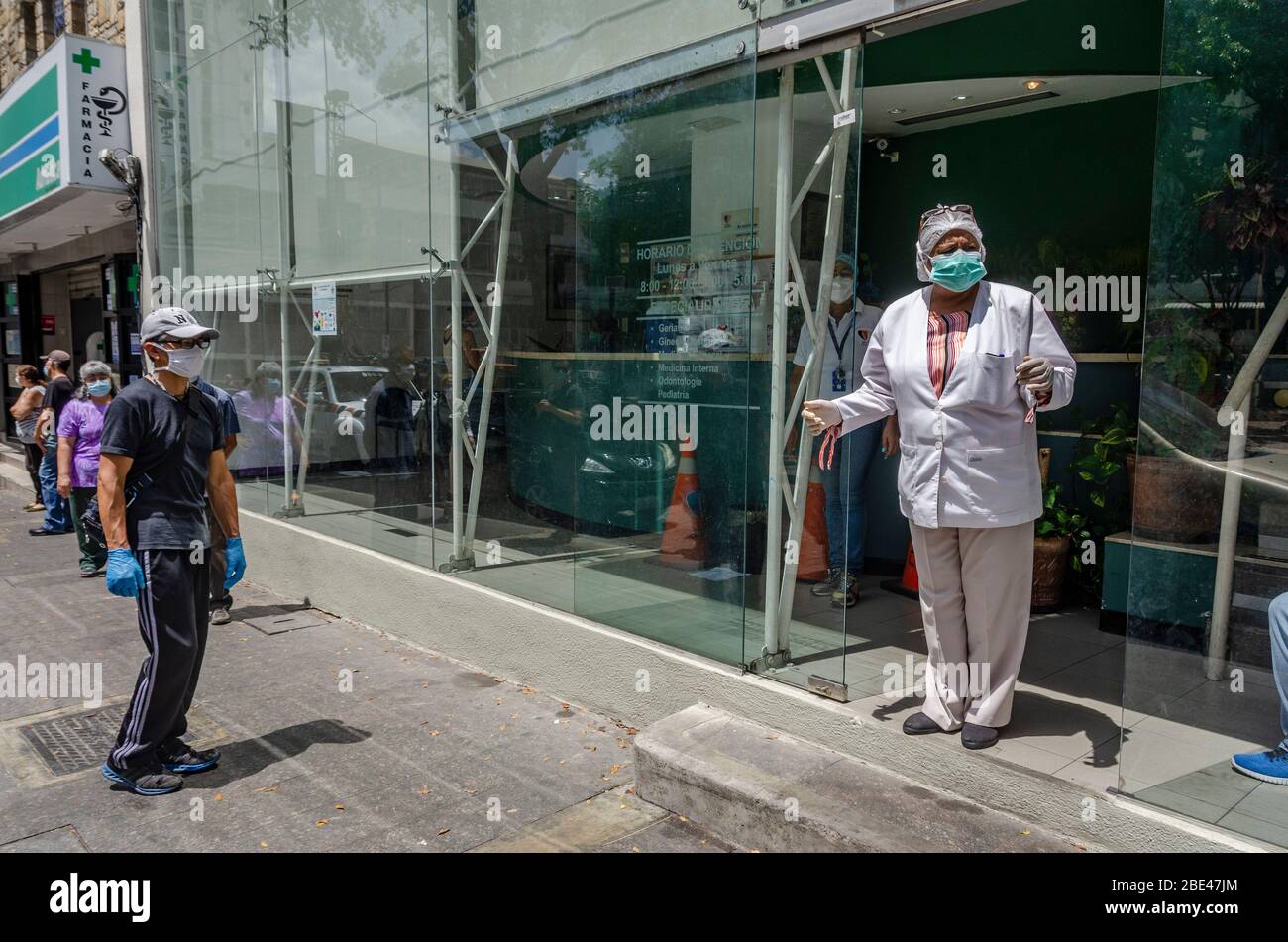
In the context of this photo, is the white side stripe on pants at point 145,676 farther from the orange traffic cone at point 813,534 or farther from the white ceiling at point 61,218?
the white ceiling at point 61,218

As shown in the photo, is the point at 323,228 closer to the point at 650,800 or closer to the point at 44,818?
the point at 44,818

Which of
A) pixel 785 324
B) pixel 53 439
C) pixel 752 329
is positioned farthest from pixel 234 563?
pixel 53 439

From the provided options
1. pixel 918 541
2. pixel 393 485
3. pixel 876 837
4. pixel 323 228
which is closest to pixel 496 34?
pixel 323 228

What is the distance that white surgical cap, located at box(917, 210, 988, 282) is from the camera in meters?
3.74

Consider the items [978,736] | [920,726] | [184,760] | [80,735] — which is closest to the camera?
[978,736]

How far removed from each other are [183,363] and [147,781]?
1.90 meters

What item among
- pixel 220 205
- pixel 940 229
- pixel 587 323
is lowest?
pixel 587 323

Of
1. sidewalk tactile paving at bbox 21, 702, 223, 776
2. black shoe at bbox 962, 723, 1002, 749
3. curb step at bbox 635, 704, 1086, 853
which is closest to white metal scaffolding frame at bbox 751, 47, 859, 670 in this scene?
curb step at bbox 635, 704, 1086, 853

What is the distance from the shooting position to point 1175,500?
319 centimetres

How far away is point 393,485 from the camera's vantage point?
24.4 feet

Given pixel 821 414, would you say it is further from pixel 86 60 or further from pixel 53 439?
pixel 86 60

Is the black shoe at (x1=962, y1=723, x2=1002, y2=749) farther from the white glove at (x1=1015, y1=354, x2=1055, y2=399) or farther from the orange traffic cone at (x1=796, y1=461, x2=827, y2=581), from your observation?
the white glove at (x1=1015, y1=354, x2=1055, y2=399)

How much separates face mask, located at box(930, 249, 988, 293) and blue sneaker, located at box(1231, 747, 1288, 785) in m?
1.86

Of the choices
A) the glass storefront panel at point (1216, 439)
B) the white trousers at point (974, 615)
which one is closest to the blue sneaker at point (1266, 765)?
the glass storefront panel at point (1216, 439)
